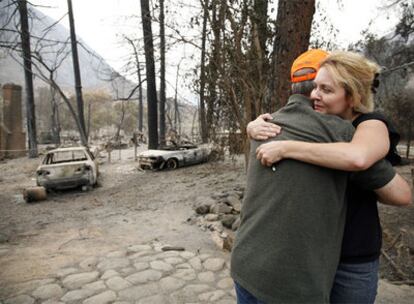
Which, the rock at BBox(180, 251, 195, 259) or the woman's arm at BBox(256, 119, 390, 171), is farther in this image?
the rock at BBox(180, 251, 195, 259)

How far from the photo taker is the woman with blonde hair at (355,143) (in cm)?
136

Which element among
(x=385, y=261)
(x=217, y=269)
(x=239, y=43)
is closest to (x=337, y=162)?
(x=217, y=269)

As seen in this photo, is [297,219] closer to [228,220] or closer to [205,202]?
[228,220]

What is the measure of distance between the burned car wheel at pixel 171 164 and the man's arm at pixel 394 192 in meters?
12.8

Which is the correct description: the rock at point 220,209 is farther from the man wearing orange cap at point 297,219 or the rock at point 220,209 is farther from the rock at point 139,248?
the man wearing orange cap at point 297,219

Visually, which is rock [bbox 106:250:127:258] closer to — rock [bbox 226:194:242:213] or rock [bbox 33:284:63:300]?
rock [bbox 33:284:63:300]

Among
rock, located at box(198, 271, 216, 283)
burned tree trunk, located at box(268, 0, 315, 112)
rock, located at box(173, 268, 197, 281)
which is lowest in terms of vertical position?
rock, located at box(198, 271, 216, 283)

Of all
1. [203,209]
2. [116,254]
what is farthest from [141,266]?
[203,209]

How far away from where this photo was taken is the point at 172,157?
46.3 ft

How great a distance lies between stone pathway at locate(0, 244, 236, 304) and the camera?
12.5 ft

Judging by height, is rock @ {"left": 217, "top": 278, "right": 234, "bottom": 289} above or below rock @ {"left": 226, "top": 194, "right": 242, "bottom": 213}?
below

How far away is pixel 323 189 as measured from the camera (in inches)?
50.8

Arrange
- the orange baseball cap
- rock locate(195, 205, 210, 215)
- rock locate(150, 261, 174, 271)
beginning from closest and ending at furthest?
the orange baseball cap < rock locate(150, 261, 174, 271) < rock locate(195, 205, 210, 215)

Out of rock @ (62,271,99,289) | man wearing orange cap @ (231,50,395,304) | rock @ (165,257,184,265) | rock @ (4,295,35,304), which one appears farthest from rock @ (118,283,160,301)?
man wearing orange cap @ (231,50,395,304)
